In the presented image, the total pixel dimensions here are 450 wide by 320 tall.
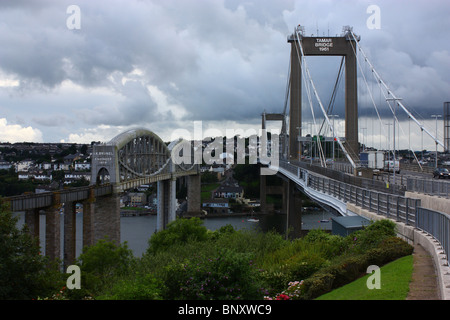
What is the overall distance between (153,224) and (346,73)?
146ft

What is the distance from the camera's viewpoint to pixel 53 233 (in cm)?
2900

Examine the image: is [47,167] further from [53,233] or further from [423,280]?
[423,280]

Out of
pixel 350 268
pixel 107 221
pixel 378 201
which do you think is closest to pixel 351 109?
pixel 107 221

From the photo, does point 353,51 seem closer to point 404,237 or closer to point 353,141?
point 353,141

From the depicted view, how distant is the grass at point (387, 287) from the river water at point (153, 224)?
40929 millimetres

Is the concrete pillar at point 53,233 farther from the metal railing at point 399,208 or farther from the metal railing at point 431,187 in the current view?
the metal railing at point 431,187

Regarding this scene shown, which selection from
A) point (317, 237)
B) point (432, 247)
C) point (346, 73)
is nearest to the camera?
point (432, 247)

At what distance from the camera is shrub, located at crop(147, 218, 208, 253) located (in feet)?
91.0

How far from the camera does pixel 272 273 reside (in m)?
11.2

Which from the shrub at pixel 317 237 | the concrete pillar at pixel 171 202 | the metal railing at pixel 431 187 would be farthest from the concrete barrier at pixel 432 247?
the concrete pillar at pixel 171 202

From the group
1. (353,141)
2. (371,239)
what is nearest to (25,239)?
(371,239)

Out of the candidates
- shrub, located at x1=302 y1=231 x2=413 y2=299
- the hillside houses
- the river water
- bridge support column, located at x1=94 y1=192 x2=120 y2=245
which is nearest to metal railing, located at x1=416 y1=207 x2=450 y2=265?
shrub, located at x1=302 y1=231 x2=413 y2=299

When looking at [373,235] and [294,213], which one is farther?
[294,213]

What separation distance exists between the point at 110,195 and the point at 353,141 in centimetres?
2648
